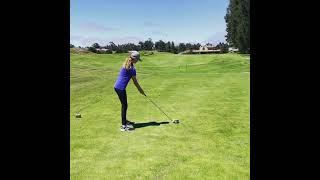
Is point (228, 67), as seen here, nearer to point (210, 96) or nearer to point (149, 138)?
point (210, 96)

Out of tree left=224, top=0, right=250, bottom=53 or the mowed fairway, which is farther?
tree left=224, top=0, right=250, bottom=53

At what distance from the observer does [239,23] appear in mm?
87812

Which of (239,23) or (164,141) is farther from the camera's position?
(239,23)

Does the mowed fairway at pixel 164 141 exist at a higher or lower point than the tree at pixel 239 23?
lower

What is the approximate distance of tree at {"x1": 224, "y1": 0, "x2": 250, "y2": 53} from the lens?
278 ft

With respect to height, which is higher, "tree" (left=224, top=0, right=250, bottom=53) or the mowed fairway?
"tree" (left=224, top=0, right=250, bottom=53)

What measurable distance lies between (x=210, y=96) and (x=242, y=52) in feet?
237

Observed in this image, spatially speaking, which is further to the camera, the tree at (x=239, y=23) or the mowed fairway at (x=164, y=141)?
the tree at (x=239, y=23)

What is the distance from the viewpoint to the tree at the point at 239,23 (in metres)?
84.8

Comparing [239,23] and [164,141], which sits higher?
[239,23]
